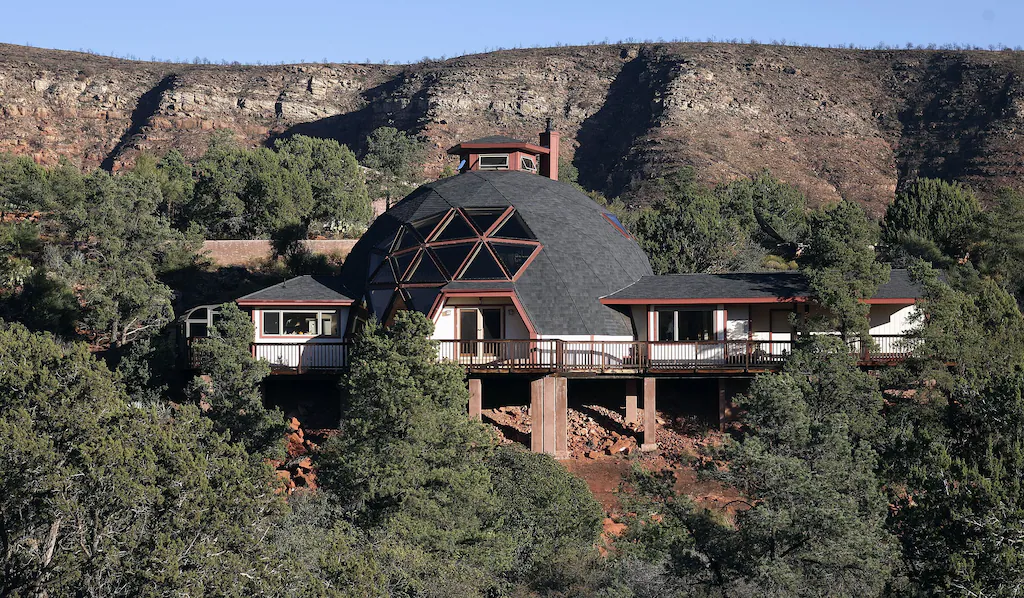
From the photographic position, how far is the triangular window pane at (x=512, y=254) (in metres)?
39.3

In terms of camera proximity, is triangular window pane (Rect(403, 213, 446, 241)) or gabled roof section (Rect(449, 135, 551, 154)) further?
gabled roof section (Rect(449, 135, 551, 154))

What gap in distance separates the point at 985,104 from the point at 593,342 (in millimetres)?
88013

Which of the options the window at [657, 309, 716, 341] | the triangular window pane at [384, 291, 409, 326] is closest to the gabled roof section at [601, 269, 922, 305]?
the window at [657, 309, 716, 341]

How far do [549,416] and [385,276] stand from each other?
772cm

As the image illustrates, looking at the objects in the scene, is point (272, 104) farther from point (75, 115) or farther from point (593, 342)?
point (593, 342)

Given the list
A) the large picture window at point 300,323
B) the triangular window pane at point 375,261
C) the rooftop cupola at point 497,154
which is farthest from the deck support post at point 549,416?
the rooftop cupola at point 497,154

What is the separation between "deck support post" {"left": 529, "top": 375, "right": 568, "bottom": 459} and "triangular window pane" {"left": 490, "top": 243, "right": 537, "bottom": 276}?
4114 millimetres

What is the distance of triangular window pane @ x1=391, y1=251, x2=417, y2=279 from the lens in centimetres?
4038

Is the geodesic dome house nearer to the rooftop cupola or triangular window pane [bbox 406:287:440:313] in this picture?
triangular window pane [bbox 406:287:440:313]

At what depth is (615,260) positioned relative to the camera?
41688 mm

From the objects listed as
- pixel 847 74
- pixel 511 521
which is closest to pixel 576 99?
pixel 847 74

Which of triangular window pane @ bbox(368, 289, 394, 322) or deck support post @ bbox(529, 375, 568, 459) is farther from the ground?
triangular window pane @ bbox(368, 289, 394, 322)

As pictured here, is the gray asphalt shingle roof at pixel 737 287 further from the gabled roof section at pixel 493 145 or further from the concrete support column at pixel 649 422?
the gabled roof section at pixel 493 145

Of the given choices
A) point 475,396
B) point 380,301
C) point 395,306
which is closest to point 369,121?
point 380,301
